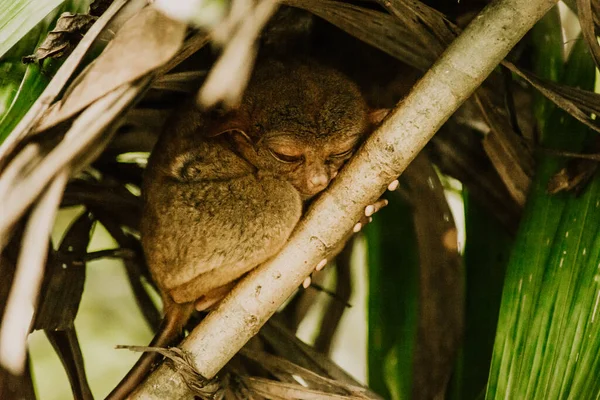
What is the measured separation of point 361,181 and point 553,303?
72cm

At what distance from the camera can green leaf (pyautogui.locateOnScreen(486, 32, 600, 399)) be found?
1.96m

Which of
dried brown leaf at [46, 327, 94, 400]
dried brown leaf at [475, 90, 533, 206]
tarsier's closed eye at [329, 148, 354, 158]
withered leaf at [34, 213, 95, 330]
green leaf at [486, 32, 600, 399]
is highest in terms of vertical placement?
dried brown leaf at [475, 90, 533, 206]

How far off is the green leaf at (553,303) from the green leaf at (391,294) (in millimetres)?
731


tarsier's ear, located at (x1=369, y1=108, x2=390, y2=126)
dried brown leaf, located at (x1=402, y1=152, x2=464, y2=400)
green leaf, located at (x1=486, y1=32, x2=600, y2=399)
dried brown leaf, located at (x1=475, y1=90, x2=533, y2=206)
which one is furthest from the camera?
dried brown leaf, located at (x1=402, y1=152, x2=464, y2=400)

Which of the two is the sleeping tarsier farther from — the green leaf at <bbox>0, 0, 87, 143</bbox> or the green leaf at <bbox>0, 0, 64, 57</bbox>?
the green leaf at <bbox>0, 0, 64, 57</bbox>

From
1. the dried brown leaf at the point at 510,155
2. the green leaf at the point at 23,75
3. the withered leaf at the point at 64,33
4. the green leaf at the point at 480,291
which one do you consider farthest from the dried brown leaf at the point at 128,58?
the green leaf at the point at 480,291

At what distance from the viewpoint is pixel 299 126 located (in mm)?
2393

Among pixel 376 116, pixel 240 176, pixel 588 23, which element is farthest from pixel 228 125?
pixel 588 23

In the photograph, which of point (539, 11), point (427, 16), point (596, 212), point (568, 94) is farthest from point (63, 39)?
point (596, 212)

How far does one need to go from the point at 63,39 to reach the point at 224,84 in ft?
1.83

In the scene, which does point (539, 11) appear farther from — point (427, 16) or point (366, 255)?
point (366, 255)

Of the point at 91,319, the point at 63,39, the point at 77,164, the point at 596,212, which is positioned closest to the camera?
the point at 77,164

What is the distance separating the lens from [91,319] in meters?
3.64

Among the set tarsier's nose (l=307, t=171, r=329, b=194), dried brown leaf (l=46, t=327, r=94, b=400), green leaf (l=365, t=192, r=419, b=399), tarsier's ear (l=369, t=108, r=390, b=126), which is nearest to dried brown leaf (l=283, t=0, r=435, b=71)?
tarsier's ear (l=369, t=108, r=390, b=126)
